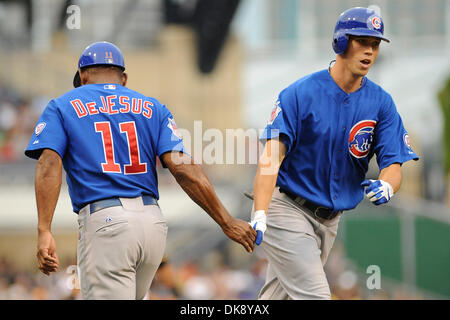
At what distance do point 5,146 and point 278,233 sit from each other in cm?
1219

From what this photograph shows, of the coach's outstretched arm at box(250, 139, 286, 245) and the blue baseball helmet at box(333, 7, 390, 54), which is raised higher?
the blue baseball helmet at box(333, 7, 390, 54)

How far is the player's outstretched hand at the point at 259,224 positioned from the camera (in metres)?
4.79

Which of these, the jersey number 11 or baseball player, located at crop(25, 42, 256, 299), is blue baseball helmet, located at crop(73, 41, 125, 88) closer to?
baseball player, located at crop(25, 42, 256, 299)

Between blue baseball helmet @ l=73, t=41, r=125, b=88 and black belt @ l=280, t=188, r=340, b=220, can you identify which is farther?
black belt @ l=280, t=188, r=340, b=220

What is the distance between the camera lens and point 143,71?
2077 centimetres

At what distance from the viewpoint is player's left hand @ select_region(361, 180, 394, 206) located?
15.8 feet

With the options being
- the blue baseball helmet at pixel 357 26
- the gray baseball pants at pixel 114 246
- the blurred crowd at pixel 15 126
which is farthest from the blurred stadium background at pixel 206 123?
the blue baseball helmet at pixel 357 26

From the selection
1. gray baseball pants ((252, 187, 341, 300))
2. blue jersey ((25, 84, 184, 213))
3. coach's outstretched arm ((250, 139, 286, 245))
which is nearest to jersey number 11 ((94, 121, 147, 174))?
blue jersey ((25, 84, 184, 213))

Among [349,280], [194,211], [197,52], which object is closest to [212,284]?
[349,280]

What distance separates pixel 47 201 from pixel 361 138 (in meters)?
2.06

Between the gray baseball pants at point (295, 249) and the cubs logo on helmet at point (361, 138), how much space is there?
1.51 ft

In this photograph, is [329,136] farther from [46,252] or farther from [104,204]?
[46,252]

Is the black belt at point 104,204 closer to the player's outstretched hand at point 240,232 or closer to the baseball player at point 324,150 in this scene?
the player's outstretched hand at point 240,232
